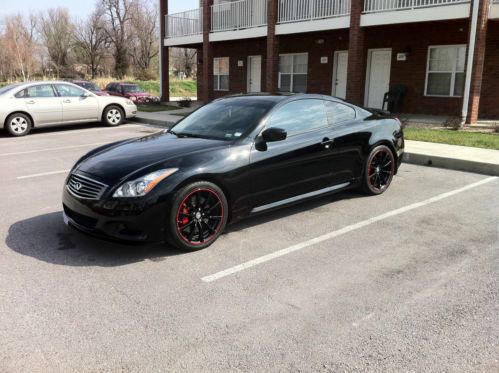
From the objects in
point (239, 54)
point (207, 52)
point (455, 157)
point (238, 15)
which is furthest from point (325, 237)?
point (239, 54)

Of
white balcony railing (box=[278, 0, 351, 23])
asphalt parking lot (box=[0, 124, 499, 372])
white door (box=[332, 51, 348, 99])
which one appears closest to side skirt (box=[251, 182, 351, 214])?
asphalt parking lot (box=[0, 124, 499, 372])

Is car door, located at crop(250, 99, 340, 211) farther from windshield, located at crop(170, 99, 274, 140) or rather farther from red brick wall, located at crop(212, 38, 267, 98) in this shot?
red brick wall, located at crop(212, 38, 267, 98)

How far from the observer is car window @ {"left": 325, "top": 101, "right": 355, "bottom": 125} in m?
6.12

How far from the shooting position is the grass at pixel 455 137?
10.5m

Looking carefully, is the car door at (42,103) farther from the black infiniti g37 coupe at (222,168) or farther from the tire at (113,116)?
the black infiniti g37 coupe at (222,168)

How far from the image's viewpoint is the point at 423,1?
15.0m

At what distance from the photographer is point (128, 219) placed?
4.33 m

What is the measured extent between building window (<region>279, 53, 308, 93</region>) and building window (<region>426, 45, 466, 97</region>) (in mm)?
5521

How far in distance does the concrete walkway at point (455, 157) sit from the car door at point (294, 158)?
13.2ft

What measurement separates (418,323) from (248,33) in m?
17.2

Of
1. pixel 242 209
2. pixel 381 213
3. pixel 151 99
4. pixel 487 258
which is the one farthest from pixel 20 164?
pixel 151 99

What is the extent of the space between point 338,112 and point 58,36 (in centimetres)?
6031

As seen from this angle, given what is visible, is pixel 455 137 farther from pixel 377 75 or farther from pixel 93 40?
pixel 93 40

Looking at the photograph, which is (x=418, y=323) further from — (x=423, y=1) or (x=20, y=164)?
(x=423, y=1)
